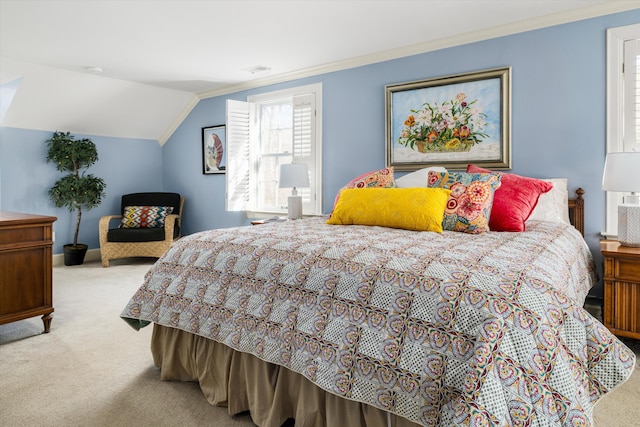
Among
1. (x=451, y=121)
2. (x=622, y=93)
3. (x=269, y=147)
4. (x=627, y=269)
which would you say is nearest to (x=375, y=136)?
(x=451, y=121)

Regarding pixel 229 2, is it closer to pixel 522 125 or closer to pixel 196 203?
pixel 522 125

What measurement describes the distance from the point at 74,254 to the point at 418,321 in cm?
520

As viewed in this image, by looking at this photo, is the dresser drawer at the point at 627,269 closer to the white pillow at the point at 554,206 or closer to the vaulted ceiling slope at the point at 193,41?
the white pillow at the point at 554,206

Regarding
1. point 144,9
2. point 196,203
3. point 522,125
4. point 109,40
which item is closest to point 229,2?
point 144,9

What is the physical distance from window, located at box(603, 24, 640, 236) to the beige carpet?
4.41 ft

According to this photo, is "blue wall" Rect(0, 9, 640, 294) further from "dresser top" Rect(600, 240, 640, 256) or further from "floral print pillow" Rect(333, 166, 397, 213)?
"floral print pillow" Rect(333, 166, 397, 213)

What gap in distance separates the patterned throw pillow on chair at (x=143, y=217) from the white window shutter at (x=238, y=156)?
1121mm

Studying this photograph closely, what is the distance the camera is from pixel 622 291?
2.42 metres

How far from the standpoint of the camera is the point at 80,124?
5363 mm

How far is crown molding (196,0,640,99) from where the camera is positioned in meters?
2.96

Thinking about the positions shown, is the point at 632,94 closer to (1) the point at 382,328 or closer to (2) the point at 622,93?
(2) the point at 622,93

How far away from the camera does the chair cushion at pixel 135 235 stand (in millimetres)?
5141

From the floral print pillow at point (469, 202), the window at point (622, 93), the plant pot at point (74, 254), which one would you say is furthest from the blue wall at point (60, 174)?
the window at point (622, 93)

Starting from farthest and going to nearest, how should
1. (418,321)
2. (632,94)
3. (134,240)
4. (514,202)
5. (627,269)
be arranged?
(134,240)
(632,94)
(514,202)
(627,269)
(418,321)
